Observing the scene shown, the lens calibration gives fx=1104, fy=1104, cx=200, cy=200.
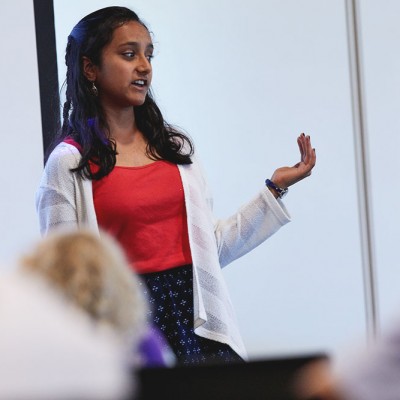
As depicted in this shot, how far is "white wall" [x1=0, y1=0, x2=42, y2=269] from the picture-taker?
12.3 ft

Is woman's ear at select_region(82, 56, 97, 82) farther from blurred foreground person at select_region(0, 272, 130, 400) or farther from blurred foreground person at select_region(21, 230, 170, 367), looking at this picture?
blurred foreground person at select_region(0, 272, 130, 400)

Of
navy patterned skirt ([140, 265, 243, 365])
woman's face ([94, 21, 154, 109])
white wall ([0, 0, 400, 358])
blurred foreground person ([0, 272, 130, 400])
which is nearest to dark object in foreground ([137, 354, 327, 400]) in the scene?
blurred foreground person ([0, 272, 130, 400])

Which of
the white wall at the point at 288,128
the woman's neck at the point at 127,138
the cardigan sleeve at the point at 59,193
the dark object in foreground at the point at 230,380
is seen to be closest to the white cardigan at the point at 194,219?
the cardigan sleeve at the point at 59,193

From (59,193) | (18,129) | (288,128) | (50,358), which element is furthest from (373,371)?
(288,128)

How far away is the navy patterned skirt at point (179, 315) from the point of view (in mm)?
2727

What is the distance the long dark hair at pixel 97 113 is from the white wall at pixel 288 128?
1113 millimetres

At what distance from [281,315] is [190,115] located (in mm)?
883

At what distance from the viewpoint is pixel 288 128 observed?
436 centimetres

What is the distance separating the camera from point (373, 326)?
4.52 metres

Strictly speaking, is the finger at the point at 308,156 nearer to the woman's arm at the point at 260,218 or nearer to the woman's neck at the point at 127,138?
the woman's arm at the point at 260,218

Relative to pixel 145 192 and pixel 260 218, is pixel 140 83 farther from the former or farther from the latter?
pixel 260 218

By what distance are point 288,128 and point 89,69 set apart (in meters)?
1.51

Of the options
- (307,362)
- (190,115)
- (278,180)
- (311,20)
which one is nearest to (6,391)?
(307,362)

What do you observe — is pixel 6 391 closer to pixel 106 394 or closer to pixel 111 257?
pixel 106 394
